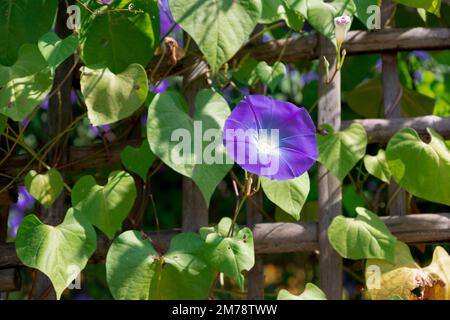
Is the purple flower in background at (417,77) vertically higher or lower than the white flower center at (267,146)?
lower

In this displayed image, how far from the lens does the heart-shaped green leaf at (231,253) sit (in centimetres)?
123

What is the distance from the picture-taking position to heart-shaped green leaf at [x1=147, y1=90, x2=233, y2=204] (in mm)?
1234

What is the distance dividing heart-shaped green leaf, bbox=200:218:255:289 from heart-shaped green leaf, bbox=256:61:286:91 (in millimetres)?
316

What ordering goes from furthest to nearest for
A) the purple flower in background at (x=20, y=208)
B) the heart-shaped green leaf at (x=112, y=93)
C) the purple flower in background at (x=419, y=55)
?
the purple flower in background at (x=20, y=208) → the purple flower in background at (x=419, y=55) → the heart-shaped green leaf at (x=112, y=93)

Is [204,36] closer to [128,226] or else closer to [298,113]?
[298,113]

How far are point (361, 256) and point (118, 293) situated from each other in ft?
1.39

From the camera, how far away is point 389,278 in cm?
137

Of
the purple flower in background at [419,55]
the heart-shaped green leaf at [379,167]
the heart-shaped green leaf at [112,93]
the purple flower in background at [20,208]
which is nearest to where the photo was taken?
the heart-shaped green leaf at [112,93]

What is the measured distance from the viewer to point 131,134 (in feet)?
5.40

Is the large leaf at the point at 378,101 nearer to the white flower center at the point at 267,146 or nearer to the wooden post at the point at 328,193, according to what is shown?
the wooden post at the point at 328,193

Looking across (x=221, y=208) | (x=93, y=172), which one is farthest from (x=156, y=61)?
(x=221, y=208)

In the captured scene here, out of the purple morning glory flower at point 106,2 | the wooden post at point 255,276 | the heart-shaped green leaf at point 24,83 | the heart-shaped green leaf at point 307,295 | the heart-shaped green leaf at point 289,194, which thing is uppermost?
the purple morning glory flower at point 106,2

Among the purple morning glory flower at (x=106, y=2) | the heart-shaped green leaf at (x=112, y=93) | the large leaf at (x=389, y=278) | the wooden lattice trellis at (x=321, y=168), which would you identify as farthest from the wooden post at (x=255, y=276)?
the purple morning glory flower at (x=106, y=2)

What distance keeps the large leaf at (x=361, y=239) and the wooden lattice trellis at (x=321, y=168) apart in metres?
0.08
